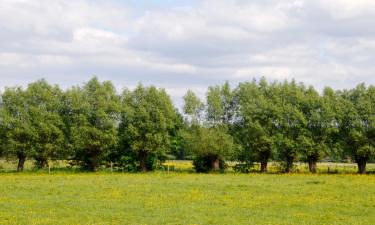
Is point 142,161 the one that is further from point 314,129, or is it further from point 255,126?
point 314,129

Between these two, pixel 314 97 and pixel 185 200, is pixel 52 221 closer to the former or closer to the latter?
pixel 185 200

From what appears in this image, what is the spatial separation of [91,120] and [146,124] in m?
8.68

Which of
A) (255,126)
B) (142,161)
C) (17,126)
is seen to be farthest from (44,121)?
(255,126)

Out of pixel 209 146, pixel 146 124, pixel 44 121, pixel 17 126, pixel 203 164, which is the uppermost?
pixel 146 124

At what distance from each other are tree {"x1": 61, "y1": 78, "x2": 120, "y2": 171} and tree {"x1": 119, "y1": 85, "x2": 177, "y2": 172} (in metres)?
2.04

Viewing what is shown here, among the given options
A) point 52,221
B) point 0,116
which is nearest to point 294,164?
point 0,116

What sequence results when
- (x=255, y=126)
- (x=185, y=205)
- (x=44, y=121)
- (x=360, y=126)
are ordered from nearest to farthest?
(x=185, y=205)
(x=360, y=126)
(x=44, y=121)
(x=255, y=126)

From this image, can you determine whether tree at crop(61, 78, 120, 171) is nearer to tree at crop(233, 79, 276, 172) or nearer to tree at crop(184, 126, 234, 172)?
tree at crop(184, 126, 234, 172)

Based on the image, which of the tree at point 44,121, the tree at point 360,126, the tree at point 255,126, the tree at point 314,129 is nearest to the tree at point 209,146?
the tree at point 255,126

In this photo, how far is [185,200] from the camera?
125 feet

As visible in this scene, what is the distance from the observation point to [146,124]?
8450 centimetres

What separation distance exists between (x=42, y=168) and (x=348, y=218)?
6324 centimetres

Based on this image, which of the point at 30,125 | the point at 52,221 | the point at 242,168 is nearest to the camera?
the point at 52,221

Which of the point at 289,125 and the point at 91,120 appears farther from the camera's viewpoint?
the point at 91,120
